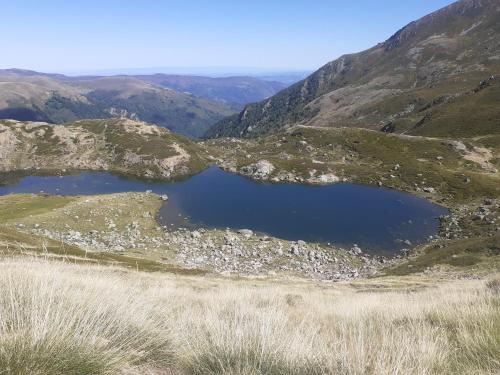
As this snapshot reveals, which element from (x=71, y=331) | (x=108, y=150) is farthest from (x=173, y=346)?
(x=108, y=150)

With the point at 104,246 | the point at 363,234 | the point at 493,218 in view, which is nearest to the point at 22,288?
the point at 104,246

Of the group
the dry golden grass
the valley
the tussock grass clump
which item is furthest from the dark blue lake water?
the tussock grass clump

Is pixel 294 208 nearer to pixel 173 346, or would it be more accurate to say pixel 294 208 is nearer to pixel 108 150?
pixel 173 346

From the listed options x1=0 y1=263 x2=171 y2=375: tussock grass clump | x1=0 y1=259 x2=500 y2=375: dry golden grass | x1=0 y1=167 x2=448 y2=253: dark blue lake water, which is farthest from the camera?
x1=0 y1=167 x2=448 y2=253: dark blue lake water

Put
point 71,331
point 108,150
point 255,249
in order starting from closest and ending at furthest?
point 71,331
point 255,249
point 108,150

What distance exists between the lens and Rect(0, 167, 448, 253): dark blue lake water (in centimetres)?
6231

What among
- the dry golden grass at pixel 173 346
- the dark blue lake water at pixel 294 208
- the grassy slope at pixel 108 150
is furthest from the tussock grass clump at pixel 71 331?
the grassy slope at pixel 108 150

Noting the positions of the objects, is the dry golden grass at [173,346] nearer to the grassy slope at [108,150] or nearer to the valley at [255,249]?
the valley at [255,249]

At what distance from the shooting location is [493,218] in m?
61.2

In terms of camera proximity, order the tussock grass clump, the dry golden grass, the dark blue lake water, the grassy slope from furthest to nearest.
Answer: the grassy slope, the dark blue lake water, the dry golden grass, the tussock grass clump

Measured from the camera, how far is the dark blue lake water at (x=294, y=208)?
62312 millimetres

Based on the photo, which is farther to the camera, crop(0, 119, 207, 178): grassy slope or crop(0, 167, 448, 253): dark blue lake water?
crop(0, 119, 207, 178): grassy slope

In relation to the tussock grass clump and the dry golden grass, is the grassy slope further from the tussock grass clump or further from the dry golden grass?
the dry golden grass

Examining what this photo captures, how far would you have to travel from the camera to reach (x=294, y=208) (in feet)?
248
